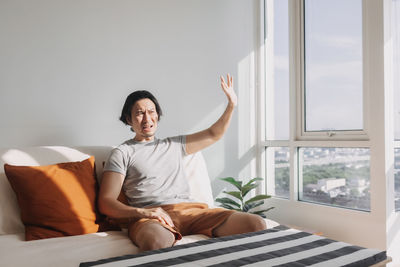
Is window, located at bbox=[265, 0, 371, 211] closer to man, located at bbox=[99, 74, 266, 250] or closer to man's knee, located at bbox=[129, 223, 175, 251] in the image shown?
man, located at bbox=[99, 74, 266, 250]

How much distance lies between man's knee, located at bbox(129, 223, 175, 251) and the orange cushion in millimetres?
344

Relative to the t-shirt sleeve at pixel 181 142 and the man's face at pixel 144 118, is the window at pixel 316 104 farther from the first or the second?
the man's face at pixel 144 118

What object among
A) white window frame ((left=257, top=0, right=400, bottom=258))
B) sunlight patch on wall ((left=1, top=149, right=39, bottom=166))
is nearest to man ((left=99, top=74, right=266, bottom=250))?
sunlight patch on wall ((left=1, top=149, right=39, bottom=166))

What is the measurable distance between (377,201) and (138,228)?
5.55 ft

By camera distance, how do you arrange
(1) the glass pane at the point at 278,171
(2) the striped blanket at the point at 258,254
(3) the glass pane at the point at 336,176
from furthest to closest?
(1) the glass pane at the point at 278,171
(3) the glass pane at the point at 336,176
(2) the striped blanket at the point at 258,254

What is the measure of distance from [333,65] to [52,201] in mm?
2259

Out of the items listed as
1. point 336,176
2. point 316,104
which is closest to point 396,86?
point 316,104

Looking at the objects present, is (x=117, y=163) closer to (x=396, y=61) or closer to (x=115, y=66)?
(x=115, y=66)

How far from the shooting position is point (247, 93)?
3551 millimetres

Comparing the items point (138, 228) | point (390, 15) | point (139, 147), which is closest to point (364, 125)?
point (390, 15)

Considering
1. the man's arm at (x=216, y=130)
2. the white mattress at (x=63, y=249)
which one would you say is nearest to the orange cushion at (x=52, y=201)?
the white mattress at (x=63, y=249)

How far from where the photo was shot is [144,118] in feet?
7.34

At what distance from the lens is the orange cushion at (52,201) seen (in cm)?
185

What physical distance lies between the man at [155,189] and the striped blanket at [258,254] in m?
0.24
